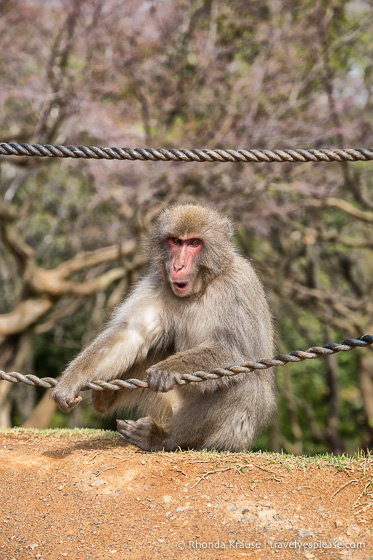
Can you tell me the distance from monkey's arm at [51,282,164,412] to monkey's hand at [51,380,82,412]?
0.05 metres

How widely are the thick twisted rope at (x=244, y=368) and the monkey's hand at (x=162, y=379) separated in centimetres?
4

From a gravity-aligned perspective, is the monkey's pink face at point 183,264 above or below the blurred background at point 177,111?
below

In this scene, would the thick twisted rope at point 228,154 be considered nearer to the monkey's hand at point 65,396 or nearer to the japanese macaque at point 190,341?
the japanese macaque at point 190,341

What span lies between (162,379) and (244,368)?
0.46 meters

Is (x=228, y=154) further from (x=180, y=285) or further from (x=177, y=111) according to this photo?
(x=177, y=111)

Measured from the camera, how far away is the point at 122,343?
13.1 feet

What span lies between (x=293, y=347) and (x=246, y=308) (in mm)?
12009

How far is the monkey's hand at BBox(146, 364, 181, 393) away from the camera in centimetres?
341

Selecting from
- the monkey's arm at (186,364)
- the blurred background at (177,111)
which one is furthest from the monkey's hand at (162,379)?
the blurred background at (177,111)

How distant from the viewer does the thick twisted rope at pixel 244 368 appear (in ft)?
9.70

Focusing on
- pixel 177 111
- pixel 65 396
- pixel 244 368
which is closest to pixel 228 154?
pixel 244 368

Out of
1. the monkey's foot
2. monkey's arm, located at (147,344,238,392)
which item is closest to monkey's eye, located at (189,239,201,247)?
monkey's arm, located at (147,344,238,392)

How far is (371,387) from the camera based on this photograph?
12203 millimetres

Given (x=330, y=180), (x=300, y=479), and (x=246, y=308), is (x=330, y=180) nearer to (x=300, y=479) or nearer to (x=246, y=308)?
(x=246, y=308)
